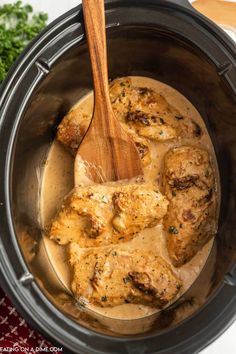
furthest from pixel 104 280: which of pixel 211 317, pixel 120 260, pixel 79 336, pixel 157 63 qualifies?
pixel 157 63

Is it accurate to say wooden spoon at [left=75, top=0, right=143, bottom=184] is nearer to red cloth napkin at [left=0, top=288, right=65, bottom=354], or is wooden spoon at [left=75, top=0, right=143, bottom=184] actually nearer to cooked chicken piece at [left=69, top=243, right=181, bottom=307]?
cooked chicken piece at [left=69, top=243, right=181, bottom=307]

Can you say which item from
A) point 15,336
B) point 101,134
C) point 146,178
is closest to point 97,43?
point 101,134

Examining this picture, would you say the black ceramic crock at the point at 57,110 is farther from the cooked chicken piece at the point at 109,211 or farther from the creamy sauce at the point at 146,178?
the cooked chicken piece at the point at 109,211

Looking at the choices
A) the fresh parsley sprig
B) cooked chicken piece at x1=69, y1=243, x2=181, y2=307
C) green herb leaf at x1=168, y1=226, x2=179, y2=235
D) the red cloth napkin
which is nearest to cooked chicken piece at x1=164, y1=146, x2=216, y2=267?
green herb leaf at x1=168, y1=226, x2=179, y2=235

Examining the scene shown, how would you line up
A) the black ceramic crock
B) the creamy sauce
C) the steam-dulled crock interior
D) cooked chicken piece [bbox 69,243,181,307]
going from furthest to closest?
the creamy sauce
cooked chicken piece [bbox 69,243,181,307]
the steam-dulled crock interior
the black ceramic crock

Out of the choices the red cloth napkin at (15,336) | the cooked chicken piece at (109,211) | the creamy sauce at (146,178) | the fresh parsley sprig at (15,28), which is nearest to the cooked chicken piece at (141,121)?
the creamy sauce at (146,178)

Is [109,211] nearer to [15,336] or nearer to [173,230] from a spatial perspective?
[173,230]

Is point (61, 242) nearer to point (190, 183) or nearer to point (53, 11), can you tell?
point (190, 183)
